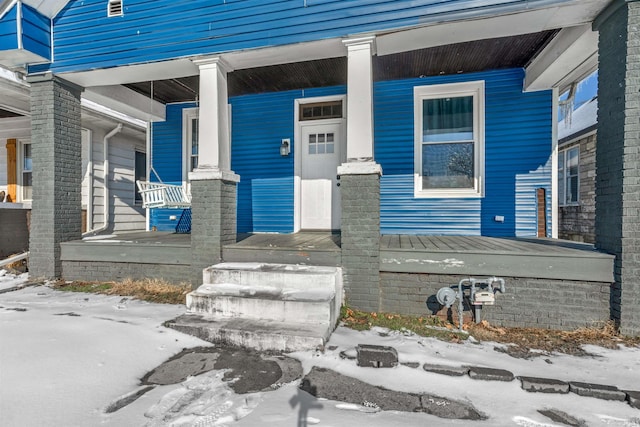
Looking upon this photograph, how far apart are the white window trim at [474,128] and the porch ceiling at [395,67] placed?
25 centimetres

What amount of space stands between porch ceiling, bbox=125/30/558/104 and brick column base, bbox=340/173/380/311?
229 centimetres

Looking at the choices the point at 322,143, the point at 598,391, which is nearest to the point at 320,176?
the point at 322,143

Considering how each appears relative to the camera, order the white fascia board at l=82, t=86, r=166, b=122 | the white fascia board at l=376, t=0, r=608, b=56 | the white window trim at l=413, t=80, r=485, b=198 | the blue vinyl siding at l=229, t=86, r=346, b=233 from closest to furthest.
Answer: the white fascia board at l=376, t=0, r=608, b=56
the white window trim at l=413, t=80, r=485, b=198
the white fascia board at l=82, t=86, r=166, b=122
the blue vinyl siding at l=229, t=86, r=346, b=233

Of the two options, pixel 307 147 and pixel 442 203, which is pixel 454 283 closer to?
pixel 442 203

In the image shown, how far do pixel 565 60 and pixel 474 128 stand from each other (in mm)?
1401

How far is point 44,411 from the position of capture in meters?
1.76

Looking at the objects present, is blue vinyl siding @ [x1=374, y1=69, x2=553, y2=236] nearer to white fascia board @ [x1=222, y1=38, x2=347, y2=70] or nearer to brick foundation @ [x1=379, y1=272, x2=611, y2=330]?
white fascia board @ [x1=222, y1=38, x2=347, y2=70]

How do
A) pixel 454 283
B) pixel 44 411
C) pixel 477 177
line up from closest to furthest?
pixel 44 411 → pixel 454 283 → pixel 477 177

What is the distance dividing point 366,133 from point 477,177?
2670 mm

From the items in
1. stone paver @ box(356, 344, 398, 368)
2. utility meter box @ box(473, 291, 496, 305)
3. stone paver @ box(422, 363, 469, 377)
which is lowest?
stone paver @ box(422, 363, 469, 377)

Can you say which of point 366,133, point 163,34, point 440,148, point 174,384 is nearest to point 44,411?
point 174,384

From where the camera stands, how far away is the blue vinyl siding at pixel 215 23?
3502 mm

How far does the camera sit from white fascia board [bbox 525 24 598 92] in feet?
12.2

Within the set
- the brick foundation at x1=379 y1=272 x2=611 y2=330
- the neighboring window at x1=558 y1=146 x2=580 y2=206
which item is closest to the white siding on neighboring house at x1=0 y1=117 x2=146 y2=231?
the brick foundation at x1=379 y1=272 x2=611 y2=330
